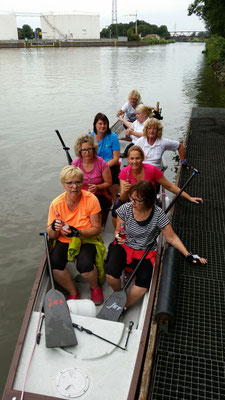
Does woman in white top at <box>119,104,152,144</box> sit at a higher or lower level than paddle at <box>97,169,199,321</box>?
higher

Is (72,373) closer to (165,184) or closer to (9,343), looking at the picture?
(9,343)

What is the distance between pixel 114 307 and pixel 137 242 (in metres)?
0.65

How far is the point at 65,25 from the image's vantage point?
90.1m

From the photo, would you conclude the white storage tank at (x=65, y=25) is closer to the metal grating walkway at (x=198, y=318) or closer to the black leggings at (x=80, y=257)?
the metal grating walkway at (x=198, y=318)

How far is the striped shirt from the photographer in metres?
2.97

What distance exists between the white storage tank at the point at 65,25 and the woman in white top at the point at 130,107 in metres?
93.3

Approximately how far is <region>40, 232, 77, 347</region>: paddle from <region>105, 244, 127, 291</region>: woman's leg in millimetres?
511

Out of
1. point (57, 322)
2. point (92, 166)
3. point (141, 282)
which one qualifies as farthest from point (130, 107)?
point (57, 322)

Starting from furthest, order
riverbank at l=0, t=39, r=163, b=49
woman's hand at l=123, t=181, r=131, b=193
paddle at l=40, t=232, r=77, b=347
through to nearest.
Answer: riverbank at l=0, t=39, r=163, b=49, woman's hand at l=123, t=181, r=131, b=193, paddle at l=40, t=232, r=77, b=347

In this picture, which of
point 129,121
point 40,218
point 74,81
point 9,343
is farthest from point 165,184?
point 74,81

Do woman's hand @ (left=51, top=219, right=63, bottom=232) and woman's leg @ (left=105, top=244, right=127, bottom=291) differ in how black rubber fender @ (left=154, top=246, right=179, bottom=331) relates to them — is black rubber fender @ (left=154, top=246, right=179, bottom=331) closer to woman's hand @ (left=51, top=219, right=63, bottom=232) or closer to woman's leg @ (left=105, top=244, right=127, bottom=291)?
woman's leg @ (left=105, top=244, right=127, bottom=291)

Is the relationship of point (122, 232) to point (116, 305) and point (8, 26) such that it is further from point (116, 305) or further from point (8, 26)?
point (8, 26)

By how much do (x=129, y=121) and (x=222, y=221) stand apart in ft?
12.3

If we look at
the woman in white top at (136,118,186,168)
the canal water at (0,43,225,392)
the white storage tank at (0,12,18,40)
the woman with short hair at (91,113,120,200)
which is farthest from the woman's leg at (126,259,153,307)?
the white storage tank at (0,12,18,40)
